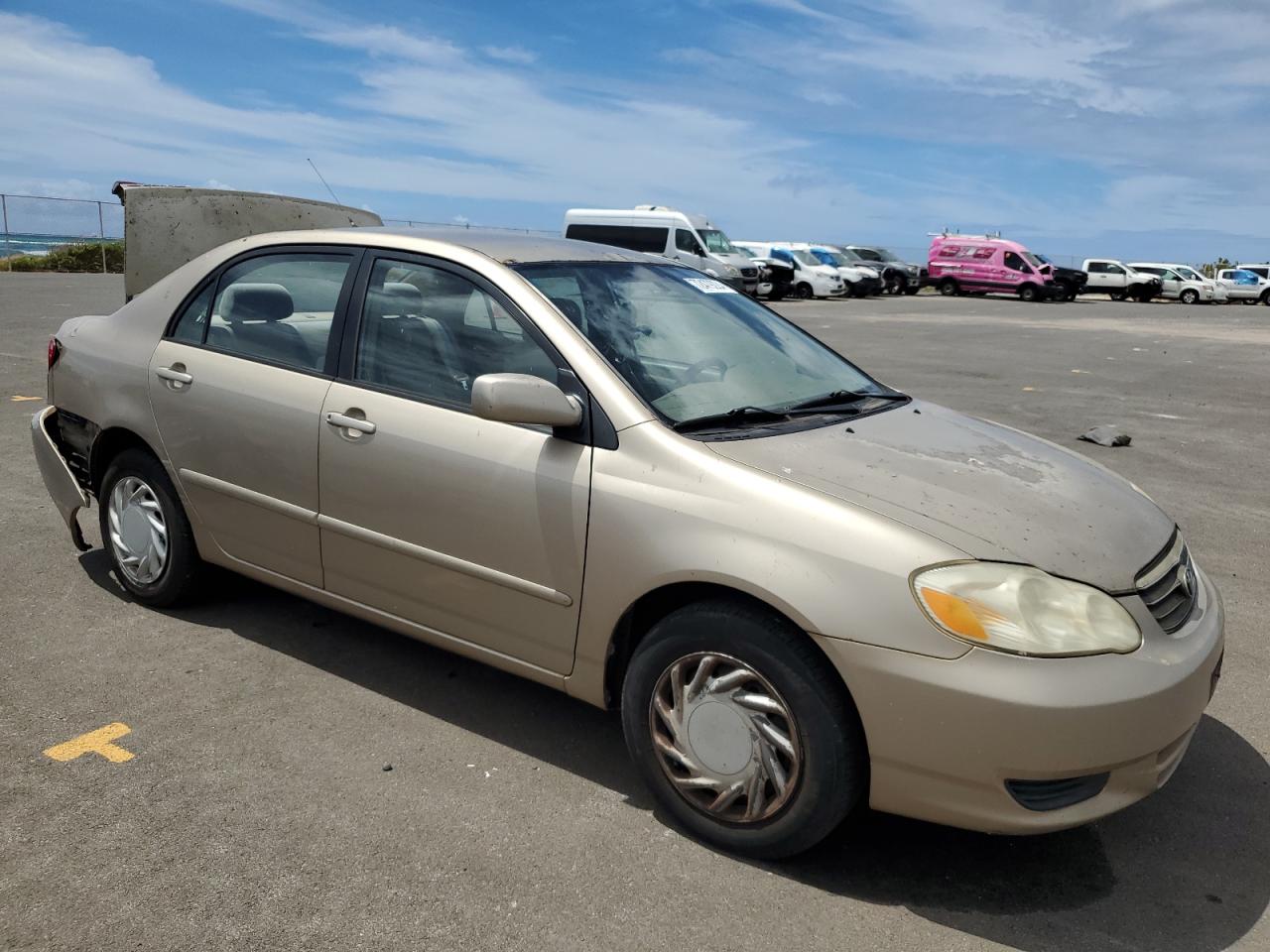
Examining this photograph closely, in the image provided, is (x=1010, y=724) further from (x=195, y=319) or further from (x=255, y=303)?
(x=195, y=319)

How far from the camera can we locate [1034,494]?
3148mm

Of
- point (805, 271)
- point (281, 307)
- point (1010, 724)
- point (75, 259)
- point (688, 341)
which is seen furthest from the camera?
point (805, 271)

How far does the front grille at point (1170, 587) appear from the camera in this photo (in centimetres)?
291

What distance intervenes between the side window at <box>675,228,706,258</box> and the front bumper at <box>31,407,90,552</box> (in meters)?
24.3

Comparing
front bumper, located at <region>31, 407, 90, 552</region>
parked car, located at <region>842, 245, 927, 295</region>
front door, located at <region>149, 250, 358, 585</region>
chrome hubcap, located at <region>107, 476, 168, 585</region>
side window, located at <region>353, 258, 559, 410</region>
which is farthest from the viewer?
parked car, located at <region>842, 245, 927, 295</region>

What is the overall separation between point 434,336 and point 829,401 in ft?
4.42

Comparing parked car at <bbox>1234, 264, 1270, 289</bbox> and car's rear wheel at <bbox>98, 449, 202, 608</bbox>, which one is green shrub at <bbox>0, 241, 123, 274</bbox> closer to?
car's rear wheel at <bbox>98, 449, 202, 608</bbox>

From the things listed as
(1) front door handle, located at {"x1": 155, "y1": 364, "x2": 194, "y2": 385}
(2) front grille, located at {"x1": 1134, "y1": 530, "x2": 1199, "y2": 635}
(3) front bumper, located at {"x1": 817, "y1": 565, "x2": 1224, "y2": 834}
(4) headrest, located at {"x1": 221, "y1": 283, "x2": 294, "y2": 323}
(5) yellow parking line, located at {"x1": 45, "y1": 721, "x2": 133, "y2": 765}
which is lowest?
(5) yellow parking line, located at {"x1": 45, "y1": 721, "x2": 133, "y2": 765}

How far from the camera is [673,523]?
9.81 feet

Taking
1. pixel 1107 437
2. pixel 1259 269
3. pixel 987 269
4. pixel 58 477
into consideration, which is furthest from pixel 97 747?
pixel 1259 269

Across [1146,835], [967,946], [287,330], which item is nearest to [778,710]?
[967,946]

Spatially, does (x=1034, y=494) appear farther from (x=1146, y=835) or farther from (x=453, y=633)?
(x=453, y=633)

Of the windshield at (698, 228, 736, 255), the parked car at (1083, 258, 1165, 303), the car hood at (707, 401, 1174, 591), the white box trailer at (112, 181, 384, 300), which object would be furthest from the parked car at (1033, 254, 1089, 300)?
the car hood at (707, 401, 1174, 591)

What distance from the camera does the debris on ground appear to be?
8.91 metres
